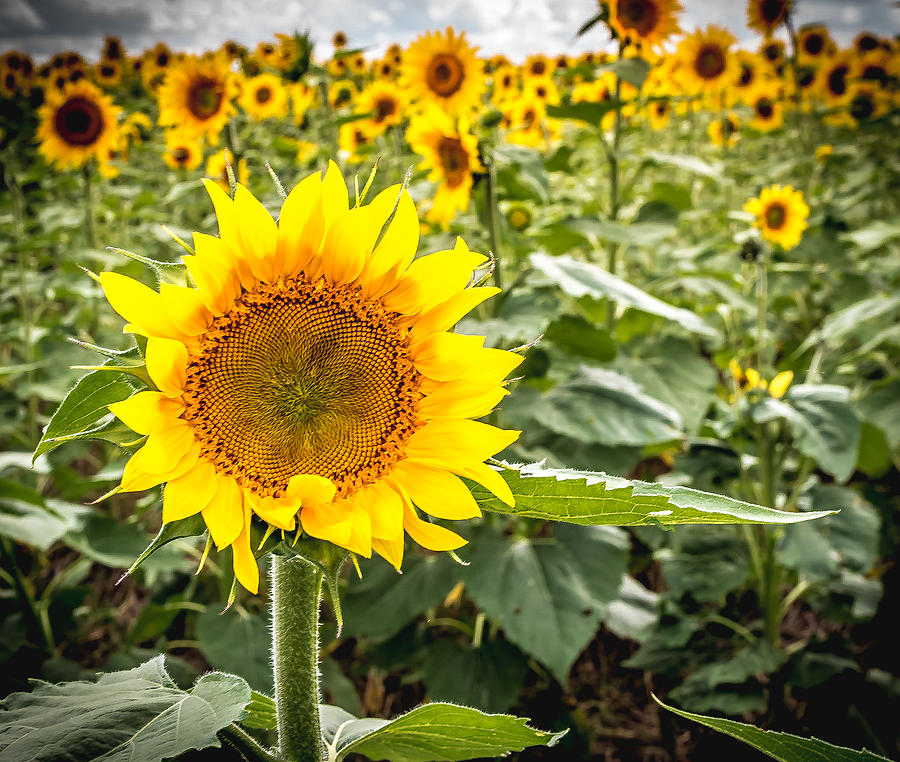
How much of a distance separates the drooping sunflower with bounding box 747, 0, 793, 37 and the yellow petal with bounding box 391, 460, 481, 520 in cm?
405

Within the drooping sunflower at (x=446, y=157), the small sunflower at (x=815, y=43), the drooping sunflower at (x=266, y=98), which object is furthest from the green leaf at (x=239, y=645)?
the small sunflower at (x=815, y=43)

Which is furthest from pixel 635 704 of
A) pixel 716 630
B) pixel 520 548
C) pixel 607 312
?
pixel 607 312

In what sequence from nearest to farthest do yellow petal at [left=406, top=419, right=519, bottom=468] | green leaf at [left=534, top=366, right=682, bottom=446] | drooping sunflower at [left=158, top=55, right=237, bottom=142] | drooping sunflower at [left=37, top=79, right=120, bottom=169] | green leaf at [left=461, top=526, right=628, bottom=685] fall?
yellow petal at [left=406, top=419, right=519, bottom=468]
green leaf at [left=461, top=526, right=628, bottom=685]
green leaf at [left=534, top=366, right=682, bottom=446]
drooping sunflower at [left=158, top=55, right=237, bottom=142]
drooping sunflower at [left=37, top=79, right=120, bottom=169]

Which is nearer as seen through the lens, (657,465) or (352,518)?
(352,518)

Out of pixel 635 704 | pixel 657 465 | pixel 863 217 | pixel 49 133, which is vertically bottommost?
pixel 635 704

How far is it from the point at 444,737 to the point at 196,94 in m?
2.95

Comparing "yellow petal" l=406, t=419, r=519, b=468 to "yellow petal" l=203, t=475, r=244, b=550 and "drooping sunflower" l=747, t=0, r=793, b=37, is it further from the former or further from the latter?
"drooping sunflower" l=747, t=0, r=793, b=37

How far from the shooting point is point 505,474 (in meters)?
0.62

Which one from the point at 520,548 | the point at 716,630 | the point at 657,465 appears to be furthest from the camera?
the point at 657,465

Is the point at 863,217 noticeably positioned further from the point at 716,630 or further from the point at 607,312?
the point at 716,630

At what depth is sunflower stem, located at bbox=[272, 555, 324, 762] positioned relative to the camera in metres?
0.65

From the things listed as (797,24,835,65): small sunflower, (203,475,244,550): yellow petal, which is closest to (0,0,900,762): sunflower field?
(203,475,244,550): yellow petal

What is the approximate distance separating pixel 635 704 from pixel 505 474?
63.4 inches

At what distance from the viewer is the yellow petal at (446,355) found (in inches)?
26.0
